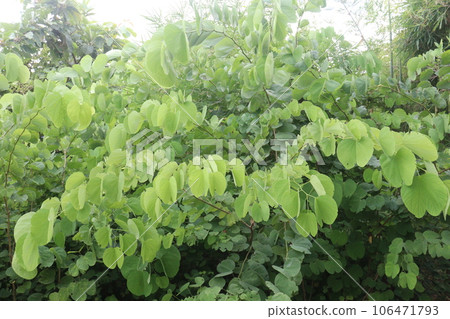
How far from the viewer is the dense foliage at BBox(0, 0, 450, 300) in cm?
57

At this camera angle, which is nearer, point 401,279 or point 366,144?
point 366,144

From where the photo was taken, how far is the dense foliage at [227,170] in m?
0.57

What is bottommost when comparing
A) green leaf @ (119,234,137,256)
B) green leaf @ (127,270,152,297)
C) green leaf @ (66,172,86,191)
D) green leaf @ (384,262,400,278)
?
green leaf @ (384,262,400,278)

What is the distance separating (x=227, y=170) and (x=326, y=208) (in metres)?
0.18

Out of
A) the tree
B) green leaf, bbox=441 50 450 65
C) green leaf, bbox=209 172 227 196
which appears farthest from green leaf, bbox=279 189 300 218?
the tree

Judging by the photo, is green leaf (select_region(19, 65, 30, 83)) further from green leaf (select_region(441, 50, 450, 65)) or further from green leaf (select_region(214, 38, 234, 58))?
green leaf (select_region(441, 50, 450, 65))

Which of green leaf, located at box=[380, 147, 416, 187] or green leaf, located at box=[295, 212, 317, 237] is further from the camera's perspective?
green leaf, located at box=[295, 212, 317, 237]

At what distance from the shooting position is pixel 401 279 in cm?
100

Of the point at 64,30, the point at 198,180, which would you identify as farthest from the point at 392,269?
the point at 64,30

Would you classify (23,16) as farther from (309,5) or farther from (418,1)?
(418,1)

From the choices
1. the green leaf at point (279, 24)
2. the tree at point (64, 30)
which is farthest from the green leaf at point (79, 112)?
the tree at point (64, 30)

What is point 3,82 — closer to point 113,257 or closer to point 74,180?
point 74,180

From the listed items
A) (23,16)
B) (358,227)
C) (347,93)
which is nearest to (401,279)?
(358,227)

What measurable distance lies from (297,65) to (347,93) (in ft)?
0.54
